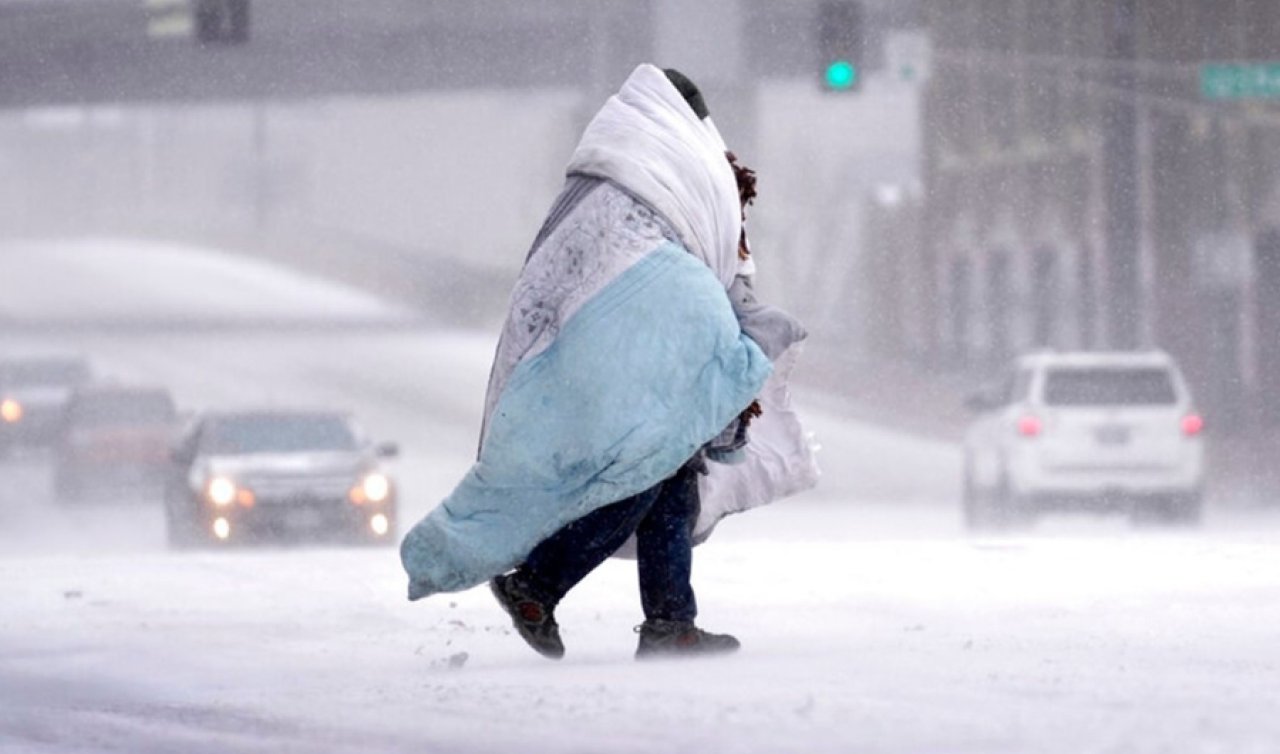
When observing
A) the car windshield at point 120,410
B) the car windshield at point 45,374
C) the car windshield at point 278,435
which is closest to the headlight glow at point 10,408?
the car windshield at point 45,374

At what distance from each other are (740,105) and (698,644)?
34048 mm

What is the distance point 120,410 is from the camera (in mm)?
27531

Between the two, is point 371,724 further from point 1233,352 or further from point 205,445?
point 1233,352

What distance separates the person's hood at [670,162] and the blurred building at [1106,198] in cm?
2768

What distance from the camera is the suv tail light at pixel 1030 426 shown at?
22922mm

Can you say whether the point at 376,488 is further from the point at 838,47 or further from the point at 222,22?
the point at 838,47

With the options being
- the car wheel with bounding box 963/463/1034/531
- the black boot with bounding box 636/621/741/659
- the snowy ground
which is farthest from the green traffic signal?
the black boot with bounding box 636/621/741/659

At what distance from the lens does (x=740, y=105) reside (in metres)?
40.7

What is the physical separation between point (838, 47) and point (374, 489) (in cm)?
485

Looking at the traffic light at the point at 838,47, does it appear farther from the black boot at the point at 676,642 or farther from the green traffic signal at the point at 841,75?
the black boot at the point at 676,642

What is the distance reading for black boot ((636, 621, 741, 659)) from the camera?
6941mm

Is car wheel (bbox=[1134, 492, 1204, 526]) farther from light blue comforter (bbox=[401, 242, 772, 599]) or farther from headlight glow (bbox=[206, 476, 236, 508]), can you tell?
light blue comforter (bbox=[401, 242, 772, 599])

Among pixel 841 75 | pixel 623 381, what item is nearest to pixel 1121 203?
pixel 841 75

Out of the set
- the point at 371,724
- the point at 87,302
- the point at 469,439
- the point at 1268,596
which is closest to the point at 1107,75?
the point at 469,439
